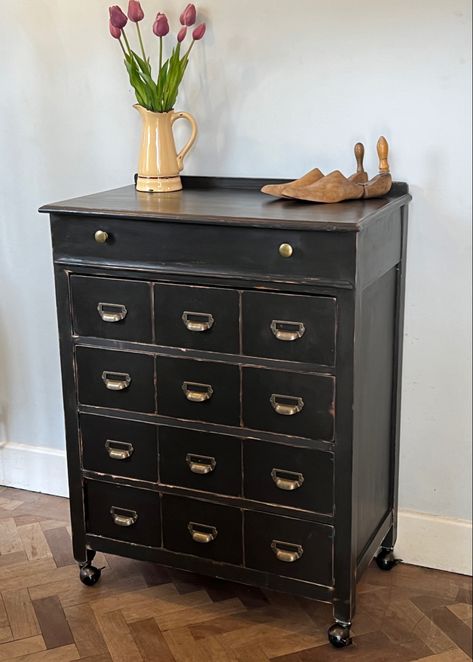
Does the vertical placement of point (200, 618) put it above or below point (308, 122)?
below

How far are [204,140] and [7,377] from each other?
109 centimetres

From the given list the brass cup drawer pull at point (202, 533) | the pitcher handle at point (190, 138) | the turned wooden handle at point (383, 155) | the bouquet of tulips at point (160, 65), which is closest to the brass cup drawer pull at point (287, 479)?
the brass cup drawer pull at point (202, 533)

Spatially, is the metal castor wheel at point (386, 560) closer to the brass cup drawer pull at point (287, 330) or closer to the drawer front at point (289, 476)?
the drawer front at point (289, 476)

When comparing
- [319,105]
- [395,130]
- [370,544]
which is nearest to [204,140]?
[319,105]

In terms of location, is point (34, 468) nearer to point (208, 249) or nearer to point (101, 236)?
point (101, 236)

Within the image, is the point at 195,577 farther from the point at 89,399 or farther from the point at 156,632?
the point at 89,399

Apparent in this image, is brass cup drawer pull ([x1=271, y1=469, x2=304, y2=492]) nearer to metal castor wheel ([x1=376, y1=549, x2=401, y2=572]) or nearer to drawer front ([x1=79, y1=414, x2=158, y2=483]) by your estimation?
drawer front ([x1=79, y1=414, x2=158, y2=483])

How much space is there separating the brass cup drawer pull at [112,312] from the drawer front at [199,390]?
0.14 meters

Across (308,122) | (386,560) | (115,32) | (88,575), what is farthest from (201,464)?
(115,32)

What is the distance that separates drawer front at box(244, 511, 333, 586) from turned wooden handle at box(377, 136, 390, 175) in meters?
0.87

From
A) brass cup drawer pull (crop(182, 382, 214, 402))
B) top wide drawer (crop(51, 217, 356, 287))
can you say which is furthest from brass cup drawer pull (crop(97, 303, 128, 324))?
brass cup drawer pull (crop(182, 382, 214, 402))

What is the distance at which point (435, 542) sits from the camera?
7.95ft

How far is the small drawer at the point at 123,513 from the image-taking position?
2248mm

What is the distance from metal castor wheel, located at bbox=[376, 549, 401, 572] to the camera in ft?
7.97
